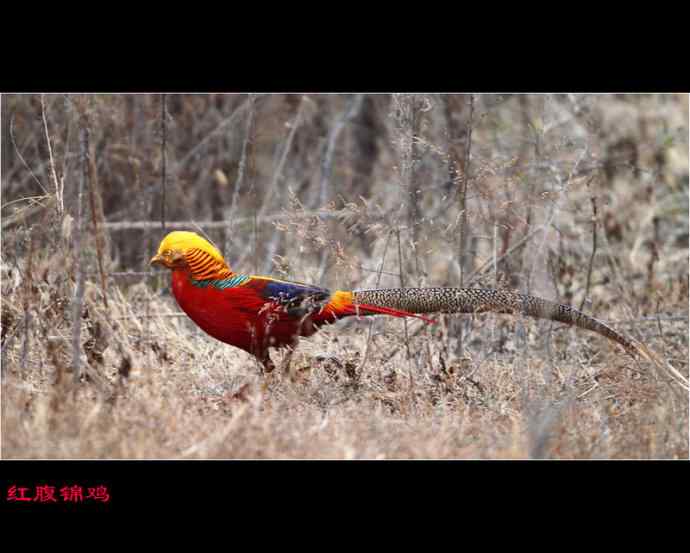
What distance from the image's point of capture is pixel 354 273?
571cm

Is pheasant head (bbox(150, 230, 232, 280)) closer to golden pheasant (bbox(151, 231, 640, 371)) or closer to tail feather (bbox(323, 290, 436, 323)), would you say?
golden pheasant (bbox(151, 231, 640, 371))

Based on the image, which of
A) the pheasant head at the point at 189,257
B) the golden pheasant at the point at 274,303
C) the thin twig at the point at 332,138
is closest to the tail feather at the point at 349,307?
the golden pheasant at the point at 274,303

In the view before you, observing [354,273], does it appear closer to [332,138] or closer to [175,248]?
[332,138]

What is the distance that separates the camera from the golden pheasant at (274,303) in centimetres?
409

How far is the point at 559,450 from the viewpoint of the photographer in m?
3.37

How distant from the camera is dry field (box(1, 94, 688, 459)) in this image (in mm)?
3445

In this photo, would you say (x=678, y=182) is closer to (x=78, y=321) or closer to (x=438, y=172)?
(x=438, y=172)

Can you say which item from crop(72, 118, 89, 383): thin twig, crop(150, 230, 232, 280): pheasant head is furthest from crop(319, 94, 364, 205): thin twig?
crop(72, 118, 89, 383): thin twig

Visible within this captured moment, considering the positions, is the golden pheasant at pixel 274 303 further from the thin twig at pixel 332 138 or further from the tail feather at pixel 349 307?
the thin twig at pixel 332 138

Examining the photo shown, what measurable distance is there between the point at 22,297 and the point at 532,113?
4.42m

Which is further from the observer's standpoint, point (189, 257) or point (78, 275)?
point (189, 257)

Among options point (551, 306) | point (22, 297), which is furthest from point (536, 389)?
point (22, 297)

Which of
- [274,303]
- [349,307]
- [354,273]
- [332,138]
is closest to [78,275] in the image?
[274,303]

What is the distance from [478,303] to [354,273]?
1505 millimetres
